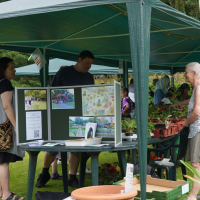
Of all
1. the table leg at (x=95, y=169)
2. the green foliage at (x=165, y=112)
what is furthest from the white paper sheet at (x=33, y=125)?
the green foliage at (x=165, y=112)

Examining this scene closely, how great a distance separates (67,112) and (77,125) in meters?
0.18

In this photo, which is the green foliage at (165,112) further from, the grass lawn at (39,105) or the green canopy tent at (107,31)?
the grass lawn at (39,105)

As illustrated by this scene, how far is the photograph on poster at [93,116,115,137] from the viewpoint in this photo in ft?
9.96

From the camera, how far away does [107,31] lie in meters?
5.18

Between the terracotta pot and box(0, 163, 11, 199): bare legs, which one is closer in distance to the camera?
the terracotta pot

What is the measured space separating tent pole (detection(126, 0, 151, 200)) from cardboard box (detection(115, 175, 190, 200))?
151mm

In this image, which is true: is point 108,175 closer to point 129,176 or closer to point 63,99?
point 63,99

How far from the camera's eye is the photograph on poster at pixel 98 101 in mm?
3033

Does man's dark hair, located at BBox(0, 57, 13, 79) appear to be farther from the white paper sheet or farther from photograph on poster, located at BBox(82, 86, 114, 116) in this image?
photograph on poster, located at BBox(82, 86, 114, 116)

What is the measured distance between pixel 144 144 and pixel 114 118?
73 centimetres

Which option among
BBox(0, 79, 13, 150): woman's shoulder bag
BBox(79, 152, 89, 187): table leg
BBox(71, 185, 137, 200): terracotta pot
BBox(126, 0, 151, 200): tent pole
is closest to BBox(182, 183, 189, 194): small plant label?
BBox(126, 0, 151, 200): tent pole

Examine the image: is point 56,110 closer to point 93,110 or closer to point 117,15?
point 93,110

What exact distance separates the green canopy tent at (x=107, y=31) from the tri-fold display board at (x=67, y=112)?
499 millimetres

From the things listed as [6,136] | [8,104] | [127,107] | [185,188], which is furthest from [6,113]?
[127,107]
